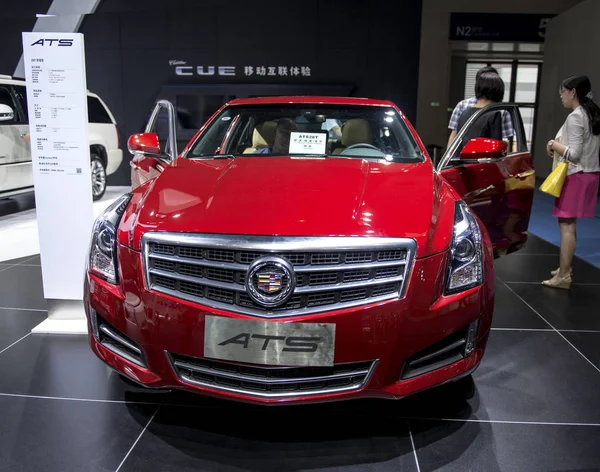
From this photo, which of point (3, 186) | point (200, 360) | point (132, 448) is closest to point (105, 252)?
point (200, 360)

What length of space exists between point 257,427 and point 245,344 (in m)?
0.58

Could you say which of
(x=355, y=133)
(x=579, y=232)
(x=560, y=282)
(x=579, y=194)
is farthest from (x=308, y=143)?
(x=579, y=232)

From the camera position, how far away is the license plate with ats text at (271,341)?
174 cm

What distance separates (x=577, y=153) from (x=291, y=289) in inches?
114

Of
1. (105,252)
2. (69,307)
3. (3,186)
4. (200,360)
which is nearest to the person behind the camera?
(200,360)

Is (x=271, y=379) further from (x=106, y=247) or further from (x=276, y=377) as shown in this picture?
(x=106, y=247)

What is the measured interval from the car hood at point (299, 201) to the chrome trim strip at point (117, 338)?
1.17 feet

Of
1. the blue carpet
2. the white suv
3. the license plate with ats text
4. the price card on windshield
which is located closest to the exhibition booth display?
the license plate with ats text

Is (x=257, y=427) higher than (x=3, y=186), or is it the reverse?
(x=3, y=186)

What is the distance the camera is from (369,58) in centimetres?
945

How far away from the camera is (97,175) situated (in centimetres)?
778

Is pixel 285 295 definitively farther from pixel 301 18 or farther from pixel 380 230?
pixel 301 18

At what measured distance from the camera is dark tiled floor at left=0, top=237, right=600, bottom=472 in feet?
6.48

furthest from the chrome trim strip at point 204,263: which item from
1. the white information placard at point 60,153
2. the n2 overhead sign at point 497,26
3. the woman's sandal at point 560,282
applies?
the n2 overhead sign at point 497,26
